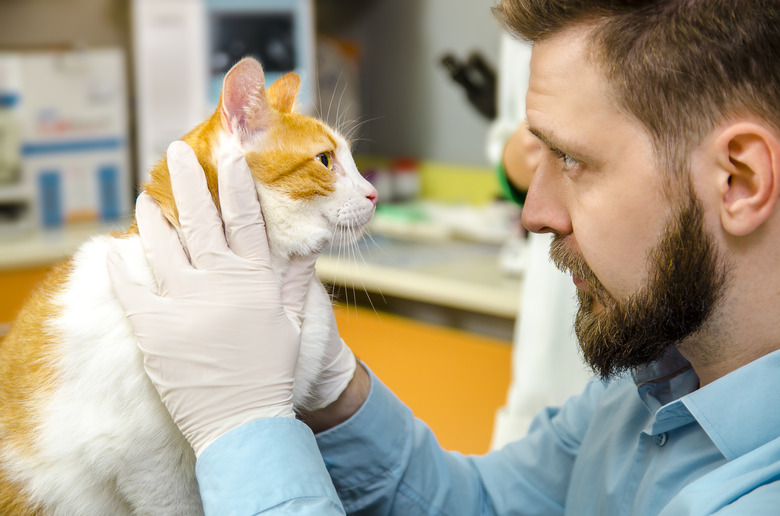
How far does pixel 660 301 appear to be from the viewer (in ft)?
2.59

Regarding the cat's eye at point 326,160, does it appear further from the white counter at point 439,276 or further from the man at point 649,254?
the white counter at point 439,276

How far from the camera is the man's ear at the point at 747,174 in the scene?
2.32 feet

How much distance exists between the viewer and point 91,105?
9.08ft

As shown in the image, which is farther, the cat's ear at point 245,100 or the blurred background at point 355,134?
the blurred background at point 355,134

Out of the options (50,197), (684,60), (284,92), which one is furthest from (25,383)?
(50,197)

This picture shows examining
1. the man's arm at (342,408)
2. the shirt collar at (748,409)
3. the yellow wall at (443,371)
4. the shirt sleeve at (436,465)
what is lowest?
the yellow wall at (443,371)

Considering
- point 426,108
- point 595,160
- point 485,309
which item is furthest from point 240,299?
point 426,108

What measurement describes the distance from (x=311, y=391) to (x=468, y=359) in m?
1.33

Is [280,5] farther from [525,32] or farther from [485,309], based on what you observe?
[525,32]

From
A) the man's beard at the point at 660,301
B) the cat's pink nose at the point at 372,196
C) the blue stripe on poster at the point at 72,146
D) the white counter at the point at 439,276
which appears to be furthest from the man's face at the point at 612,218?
the blue stripe on poster at the point at 72,146

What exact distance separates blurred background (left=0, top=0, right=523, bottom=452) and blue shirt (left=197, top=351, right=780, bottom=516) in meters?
1.04

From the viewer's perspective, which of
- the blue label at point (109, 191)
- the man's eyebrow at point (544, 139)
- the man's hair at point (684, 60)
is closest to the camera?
the man's hair at point (684, 60)

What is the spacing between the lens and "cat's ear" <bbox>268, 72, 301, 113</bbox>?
36.9 inches

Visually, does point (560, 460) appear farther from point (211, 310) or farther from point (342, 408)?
point (211, 310)
